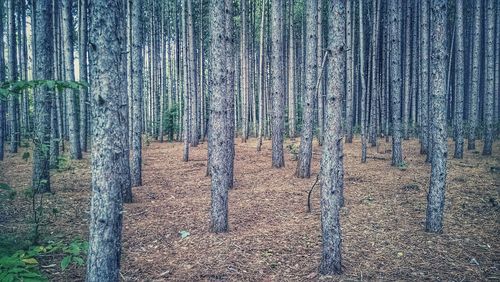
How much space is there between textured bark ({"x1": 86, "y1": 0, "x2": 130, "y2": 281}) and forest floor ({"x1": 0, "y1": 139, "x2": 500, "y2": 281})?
1251mm

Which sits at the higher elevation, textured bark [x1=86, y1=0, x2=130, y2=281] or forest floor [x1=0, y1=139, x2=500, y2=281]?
textured bark [x1=86, y1=0, x2=130, y2=281]

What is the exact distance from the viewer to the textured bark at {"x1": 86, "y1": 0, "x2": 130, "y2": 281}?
3105 mm

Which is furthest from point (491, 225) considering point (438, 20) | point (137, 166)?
point (137, 166)

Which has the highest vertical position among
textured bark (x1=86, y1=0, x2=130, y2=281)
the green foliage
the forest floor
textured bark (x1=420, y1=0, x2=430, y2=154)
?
textured bark (x1=420, y1=0, x2=430, y2=154)

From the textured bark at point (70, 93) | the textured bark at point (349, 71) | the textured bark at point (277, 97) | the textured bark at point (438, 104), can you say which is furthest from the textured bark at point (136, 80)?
the textured bark at point (349, 71)

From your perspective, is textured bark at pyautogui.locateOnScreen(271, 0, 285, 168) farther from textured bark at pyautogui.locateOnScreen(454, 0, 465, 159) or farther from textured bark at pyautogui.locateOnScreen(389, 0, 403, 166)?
textured bark at pyautogui.locateOnScreen(454, 0, 465, 159)

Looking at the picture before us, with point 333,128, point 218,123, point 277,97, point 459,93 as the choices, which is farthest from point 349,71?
point 333,128

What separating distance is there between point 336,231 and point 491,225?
3.87 meters

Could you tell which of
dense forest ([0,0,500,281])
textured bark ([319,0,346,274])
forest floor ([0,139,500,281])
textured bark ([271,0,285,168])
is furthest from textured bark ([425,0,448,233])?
textured bark ([271,0,285,168])

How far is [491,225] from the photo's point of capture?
5.86 metres

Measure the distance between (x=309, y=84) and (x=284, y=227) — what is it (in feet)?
16.5

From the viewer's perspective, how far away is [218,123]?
18.4 feet

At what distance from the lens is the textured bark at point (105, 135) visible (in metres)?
3.11

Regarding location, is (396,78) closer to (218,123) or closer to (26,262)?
(218,123)
